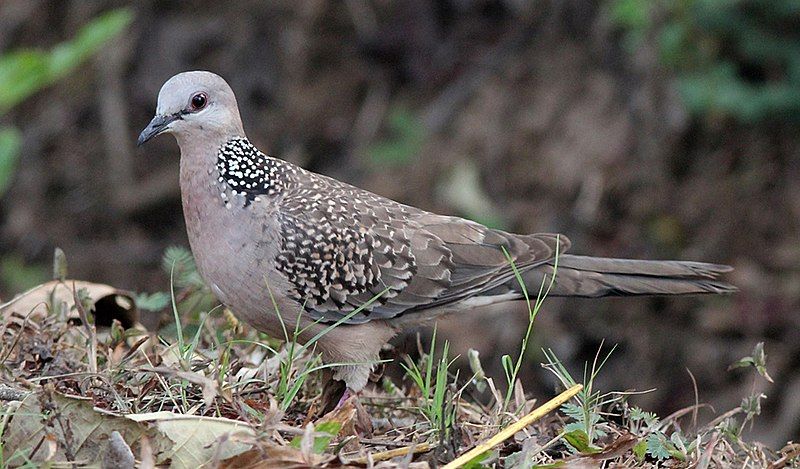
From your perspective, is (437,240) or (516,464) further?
(437,240)

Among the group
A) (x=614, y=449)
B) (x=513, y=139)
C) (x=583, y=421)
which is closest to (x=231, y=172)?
(x=583, y=421)

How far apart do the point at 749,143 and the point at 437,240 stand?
4.15 metres

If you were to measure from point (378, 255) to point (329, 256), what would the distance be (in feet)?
0.65

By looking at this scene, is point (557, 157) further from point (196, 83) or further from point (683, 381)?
point (196, 83)

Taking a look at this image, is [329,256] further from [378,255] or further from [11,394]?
[11,394]

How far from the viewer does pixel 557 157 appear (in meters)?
7.95

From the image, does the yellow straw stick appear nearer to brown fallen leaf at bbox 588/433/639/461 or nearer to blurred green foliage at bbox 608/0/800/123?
brown fallen leaf at bbox 588/433/639/461

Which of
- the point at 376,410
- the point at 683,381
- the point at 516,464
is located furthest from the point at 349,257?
the point at 683,381

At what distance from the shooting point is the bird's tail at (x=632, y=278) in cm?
421

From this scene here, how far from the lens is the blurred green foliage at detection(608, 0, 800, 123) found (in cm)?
722

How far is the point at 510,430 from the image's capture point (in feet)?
9.68

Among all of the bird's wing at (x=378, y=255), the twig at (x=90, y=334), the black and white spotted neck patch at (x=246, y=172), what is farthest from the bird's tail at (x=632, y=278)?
the twig at (x=90, y=334)

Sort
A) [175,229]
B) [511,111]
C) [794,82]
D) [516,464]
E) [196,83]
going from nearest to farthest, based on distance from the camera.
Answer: [516,464] → [196,83] → [794,82] → [511,111] → [175,229]

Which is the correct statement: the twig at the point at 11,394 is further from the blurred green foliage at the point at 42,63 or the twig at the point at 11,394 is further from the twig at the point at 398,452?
the blurred green foliage at the point at 42,63
